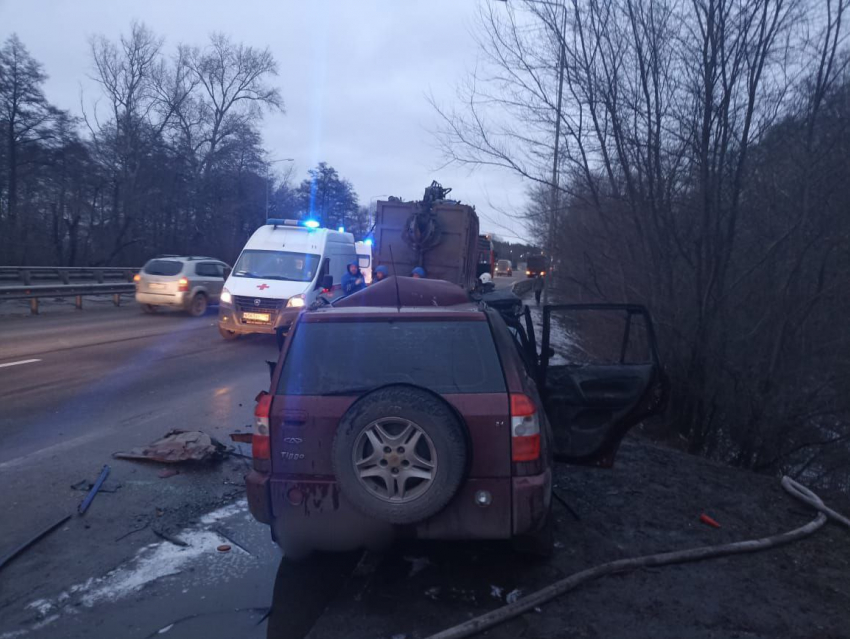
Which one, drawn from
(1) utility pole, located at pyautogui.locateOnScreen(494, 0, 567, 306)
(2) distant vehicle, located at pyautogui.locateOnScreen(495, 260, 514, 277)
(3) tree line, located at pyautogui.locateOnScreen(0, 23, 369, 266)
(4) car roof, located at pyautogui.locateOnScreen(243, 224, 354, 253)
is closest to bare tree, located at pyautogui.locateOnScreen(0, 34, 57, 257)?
(3) tree line, located at pyautogui.locateOnScreen(0, 23, 369, 266)

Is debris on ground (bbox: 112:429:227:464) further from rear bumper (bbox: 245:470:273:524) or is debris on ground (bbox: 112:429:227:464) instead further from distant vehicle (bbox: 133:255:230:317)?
distant vehicle (bbox: 133:255:230:317)

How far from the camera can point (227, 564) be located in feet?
15.4

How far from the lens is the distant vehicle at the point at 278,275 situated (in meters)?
15.3

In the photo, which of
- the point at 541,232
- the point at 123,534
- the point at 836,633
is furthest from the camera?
the point at 541,232

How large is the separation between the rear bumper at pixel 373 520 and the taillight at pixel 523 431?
0.13 metres

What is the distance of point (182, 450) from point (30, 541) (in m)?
2.07

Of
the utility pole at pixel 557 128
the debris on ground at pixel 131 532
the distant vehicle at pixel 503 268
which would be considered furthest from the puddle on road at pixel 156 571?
the distant vehicle at pixel 503 268

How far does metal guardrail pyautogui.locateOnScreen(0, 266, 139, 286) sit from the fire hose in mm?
24266

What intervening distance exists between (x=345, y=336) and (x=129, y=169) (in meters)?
37.3

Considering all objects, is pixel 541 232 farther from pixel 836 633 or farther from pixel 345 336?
Result: pixel 836 633

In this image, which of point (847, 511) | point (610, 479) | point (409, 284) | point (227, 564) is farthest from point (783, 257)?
point (227, 564)

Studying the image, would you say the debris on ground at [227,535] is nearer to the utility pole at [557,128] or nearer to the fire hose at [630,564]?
the fire hose at [630,564]

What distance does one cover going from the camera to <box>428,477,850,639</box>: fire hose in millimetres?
3672

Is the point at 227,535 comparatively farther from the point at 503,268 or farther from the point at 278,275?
the point at 503,268
